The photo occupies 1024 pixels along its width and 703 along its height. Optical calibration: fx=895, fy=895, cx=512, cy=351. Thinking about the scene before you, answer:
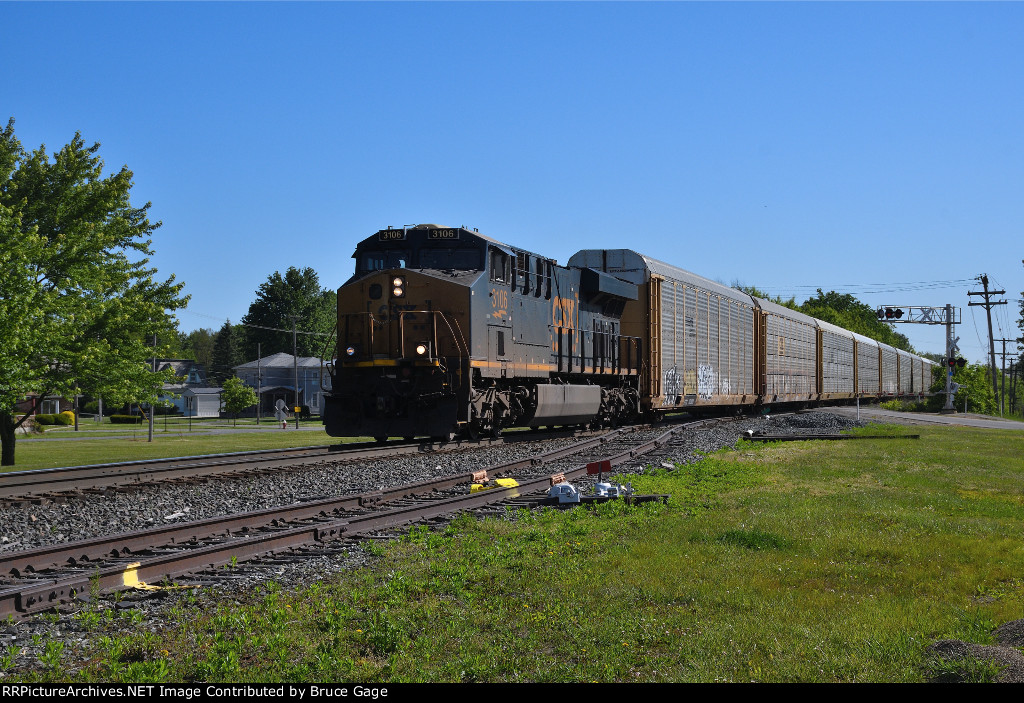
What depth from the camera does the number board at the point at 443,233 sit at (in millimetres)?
18172

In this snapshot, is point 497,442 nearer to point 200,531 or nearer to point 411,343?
point 411,343

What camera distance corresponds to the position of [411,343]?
1758 centimetres

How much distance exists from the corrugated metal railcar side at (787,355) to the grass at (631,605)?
25.9 m

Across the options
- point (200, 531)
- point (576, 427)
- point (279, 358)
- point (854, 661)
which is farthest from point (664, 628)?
point (279, 358)

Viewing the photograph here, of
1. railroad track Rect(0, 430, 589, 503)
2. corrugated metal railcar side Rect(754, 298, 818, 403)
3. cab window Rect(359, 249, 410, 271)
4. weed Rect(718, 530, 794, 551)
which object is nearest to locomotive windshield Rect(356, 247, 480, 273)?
cab window Rect(359, 249, 410, 271)

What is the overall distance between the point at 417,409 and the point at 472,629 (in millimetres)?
12095

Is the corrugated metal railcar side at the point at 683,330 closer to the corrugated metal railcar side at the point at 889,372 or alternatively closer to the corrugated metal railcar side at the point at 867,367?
the corrugated metal railcar side at the point at 867,367

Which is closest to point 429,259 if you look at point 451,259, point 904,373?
point 451,259

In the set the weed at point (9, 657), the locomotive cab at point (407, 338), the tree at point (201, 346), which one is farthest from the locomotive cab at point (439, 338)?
the tree at point (201, 346)

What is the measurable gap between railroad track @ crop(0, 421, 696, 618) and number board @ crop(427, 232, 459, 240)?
6.72 m

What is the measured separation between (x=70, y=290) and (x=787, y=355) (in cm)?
2789

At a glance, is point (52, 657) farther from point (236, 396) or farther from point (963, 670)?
point (236, 396)

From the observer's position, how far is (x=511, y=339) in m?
19.2

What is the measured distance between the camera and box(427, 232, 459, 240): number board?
18.2 meters
